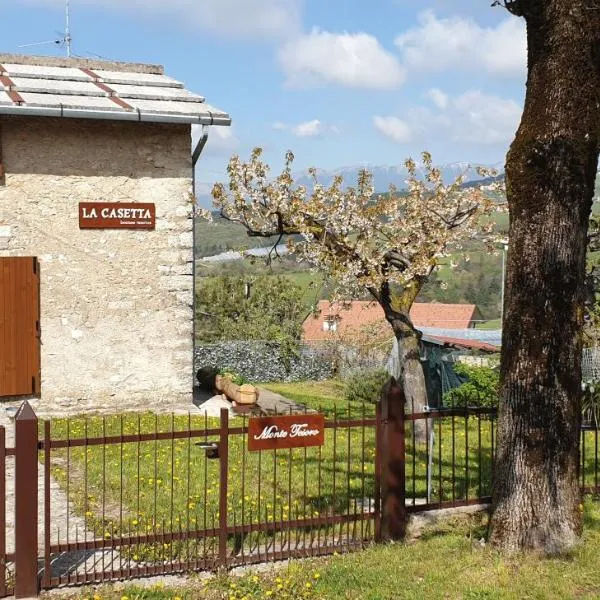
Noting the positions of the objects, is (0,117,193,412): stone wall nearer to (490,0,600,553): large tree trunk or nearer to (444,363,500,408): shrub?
(444,363,500,408): shrub

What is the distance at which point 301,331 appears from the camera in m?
28.4

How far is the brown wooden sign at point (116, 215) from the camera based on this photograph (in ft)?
38.8

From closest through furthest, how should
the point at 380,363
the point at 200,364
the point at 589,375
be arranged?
the point at 589,375 < the point at 380,363 < the point at 200,364

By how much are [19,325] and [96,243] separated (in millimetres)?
1681

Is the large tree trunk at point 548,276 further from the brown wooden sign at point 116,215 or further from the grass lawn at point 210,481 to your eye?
the brown wooden sign at point 116,215

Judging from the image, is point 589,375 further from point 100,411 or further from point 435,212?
point 100,411

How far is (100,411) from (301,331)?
1664cm

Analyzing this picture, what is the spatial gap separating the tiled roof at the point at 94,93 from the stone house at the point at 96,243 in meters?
0.03

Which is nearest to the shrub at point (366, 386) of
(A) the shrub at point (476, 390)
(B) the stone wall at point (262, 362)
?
(A) the shrub at point (476, 390)

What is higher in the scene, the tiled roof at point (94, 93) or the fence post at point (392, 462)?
the tiled roof at point (94, 93)

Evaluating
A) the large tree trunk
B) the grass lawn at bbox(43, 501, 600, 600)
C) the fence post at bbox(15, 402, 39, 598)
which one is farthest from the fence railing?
Answer: the large tree trunk

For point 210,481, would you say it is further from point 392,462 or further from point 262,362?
point 262,362

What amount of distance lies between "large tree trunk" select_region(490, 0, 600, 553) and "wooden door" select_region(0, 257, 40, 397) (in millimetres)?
7800

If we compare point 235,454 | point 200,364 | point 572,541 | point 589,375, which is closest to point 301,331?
point 200,364
